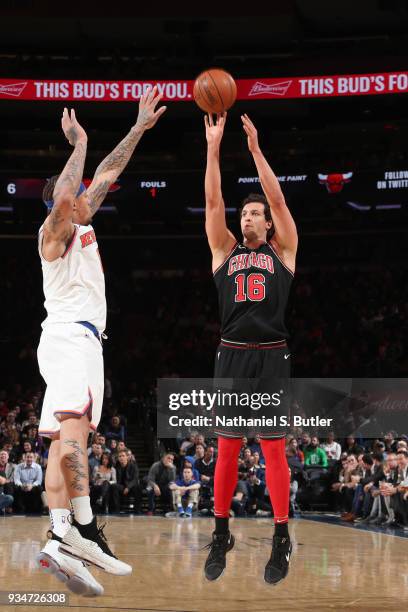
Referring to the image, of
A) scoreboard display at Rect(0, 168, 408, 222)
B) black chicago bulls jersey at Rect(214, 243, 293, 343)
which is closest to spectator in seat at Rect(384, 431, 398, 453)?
scoreboard display at Rect(0, 168, 408, 222)

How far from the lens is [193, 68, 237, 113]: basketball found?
5.87 m

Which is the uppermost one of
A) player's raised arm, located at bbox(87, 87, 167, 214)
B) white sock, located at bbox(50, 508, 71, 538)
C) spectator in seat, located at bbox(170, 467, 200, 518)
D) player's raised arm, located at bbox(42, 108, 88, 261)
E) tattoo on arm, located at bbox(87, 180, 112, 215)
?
player's raised arm, located at bbox(87, 87, 167, 214)

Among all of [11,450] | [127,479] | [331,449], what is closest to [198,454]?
[127,479]

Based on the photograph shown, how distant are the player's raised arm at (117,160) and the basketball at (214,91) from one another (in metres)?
0.28

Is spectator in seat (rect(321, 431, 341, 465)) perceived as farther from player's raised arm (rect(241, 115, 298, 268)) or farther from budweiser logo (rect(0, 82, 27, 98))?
budweiser logo (rect(0, 82, 27, 98))

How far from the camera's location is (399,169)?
861 inches

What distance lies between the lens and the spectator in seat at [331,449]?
15592mm

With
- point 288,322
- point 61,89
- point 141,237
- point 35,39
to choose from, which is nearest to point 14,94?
point 61,89

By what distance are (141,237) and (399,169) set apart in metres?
8.49

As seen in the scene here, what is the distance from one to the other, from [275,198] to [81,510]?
237 centimetres

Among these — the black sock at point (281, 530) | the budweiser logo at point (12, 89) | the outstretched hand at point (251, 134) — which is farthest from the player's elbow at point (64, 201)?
the budweiser logo at point (12, 89)

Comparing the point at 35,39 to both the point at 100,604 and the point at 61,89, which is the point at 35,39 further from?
the point at 100,604

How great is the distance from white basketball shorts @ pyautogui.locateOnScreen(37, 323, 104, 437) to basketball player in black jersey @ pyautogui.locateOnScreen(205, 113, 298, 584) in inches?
40.4

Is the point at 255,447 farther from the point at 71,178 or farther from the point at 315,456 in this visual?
the point at 71,178
